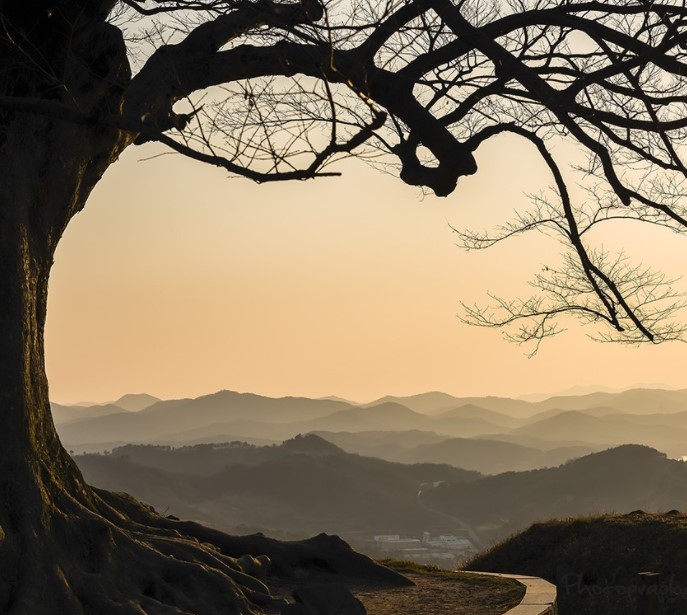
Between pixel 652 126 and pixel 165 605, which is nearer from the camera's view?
pixel 165 605

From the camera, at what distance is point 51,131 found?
10422mm

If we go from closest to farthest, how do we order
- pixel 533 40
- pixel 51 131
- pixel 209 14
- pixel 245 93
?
pixel 245 93
pixel 51 131
pixel 209 14
pixel 533 40

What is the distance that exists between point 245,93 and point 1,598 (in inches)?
190

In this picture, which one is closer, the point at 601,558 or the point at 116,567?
the point at 116,567

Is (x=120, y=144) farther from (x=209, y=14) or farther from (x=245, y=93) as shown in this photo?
(x=245, y=93)

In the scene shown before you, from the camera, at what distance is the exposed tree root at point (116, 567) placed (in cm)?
873

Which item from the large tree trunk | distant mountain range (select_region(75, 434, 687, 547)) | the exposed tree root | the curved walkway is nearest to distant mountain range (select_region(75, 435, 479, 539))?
distant mountain range (select_region(75, 434, 687, 547))

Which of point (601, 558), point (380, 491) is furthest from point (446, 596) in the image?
point (380, 491)

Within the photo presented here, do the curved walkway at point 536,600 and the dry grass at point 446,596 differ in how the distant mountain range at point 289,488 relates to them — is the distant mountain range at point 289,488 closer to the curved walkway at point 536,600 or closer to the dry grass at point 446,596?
the dry grass at point 446,596

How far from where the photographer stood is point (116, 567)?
952 cm

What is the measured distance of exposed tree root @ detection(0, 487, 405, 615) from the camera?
28.7 feet

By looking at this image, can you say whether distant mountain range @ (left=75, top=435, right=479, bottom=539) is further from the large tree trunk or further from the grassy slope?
the large tree trunk

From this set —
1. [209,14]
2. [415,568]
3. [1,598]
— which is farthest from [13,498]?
[415,568]

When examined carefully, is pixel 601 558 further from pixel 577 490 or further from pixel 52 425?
pixel 577 490
